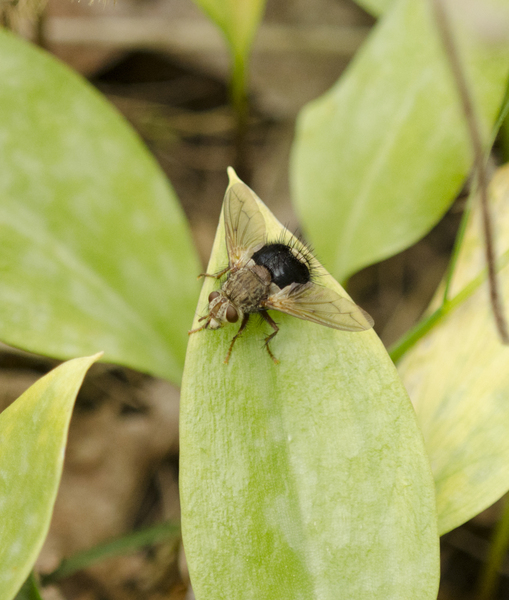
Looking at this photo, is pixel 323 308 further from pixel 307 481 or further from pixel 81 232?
pixel 81 232

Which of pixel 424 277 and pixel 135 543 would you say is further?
pixel 424 277

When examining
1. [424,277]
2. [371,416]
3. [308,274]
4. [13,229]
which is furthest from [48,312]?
[424,277]

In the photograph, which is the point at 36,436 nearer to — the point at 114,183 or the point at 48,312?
the point at 48,312

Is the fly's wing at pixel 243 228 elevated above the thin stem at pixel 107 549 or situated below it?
above

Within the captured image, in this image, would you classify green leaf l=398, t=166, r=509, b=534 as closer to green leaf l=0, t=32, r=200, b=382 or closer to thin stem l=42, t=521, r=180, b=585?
green leaf l=0, t=32, r=200, b=382

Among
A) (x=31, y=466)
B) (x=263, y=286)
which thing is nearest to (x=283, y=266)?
(x=263, y=286)

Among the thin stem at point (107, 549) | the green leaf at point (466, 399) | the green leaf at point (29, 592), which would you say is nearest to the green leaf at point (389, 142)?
the green leaf at point (466, 399)

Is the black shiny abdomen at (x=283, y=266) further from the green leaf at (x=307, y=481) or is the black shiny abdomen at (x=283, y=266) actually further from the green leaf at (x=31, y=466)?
the green leaf at (x=31, y=466)
